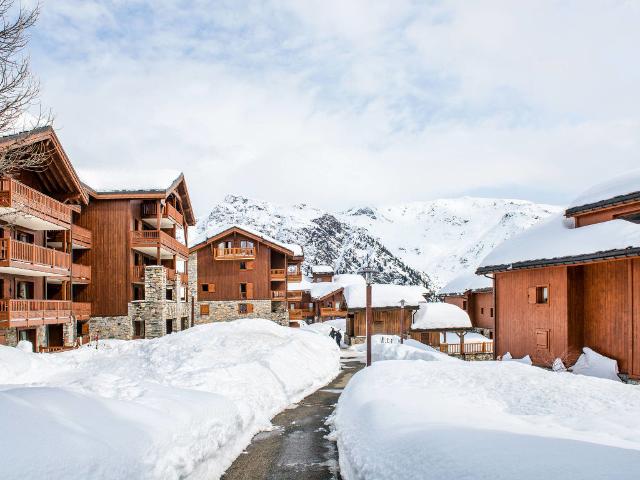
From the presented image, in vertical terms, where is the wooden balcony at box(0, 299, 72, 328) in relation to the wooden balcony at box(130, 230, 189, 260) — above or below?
below

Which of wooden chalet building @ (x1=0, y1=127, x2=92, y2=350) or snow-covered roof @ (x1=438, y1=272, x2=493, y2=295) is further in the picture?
snow-covered roof @ (x1=438, y1=272, x2=493, y2=295)

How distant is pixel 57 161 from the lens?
26.4 m

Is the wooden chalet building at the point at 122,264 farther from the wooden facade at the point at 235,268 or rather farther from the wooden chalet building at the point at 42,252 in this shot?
the wooden facade at the point at 235,268

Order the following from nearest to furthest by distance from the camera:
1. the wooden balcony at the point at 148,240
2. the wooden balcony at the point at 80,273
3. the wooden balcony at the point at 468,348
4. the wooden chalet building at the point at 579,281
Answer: the wooden chalet building at the point at 579,281 → the wooden balcony at the point at 80,273 → the wooden balcony at the point at 148,240 → the wooden balcony at the point at 468,348

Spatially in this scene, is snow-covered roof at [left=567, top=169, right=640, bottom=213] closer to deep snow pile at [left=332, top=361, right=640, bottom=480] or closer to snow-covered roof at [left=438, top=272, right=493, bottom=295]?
deep snow pile at [left=332, top=361, right=640, bottom=480]

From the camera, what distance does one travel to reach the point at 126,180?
33688 millimetres

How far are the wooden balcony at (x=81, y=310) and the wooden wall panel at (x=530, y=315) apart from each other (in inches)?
890

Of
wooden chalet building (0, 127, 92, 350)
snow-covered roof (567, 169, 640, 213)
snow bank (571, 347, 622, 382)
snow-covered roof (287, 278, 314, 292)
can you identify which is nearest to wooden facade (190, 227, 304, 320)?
wooden chalet building (0, 127, 92, 350)

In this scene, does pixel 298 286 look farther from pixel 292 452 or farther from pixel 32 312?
pixel 292 452

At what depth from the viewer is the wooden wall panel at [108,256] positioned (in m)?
32.0

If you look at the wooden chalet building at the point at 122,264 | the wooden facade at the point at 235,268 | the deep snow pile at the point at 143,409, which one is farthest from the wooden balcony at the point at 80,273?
the wooden facade at the point at 235,268

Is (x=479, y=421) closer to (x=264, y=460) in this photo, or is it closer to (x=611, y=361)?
(x=264, y=460)

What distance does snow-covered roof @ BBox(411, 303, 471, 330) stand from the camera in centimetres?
4269

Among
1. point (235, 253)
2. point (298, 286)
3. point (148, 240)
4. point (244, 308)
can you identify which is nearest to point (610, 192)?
point (148, 240)
